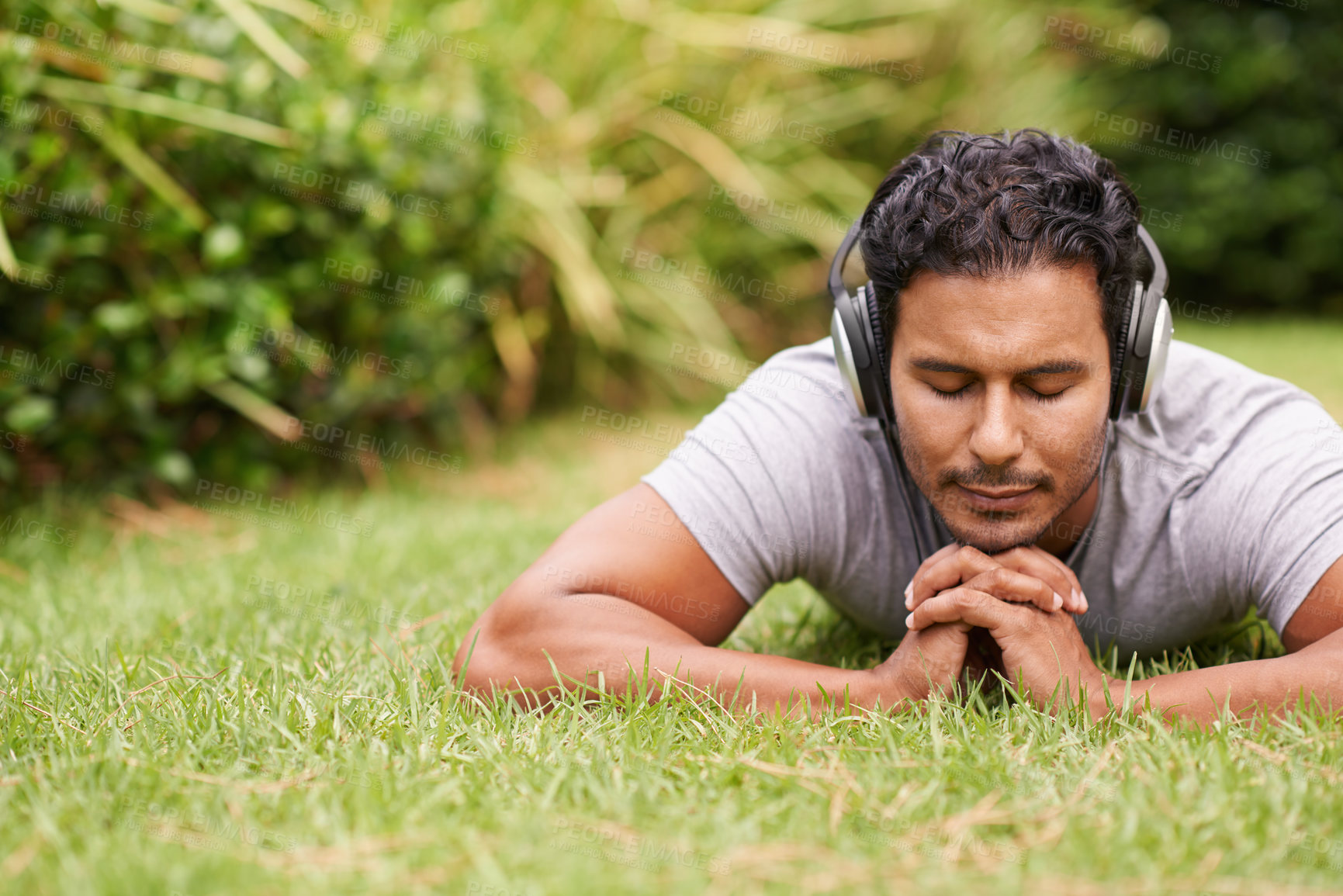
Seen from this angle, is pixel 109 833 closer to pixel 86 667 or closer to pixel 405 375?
pixel 86 667


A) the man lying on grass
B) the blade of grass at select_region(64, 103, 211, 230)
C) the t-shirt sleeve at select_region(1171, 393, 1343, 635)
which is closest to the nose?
the man lying on grass

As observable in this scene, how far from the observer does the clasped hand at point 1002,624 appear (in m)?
1.83

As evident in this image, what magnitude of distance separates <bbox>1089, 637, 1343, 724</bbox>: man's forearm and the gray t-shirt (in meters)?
0.15

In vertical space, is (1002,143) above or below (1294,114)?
below

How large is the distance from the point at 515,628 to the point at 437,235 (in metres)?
2.74

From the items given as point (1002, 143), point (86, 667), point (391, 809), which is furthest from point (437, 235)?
point (391, 809)

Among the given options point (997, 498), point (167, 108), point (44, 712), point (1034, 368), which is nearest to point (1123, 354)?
point (1034, 368)

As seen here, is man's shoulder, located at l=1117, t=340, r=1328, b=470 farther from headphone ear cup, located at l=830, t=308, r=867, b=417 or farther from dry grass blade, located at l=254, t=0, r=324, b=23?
dry grass blade, located at l=254, t=0, r=324, b=23

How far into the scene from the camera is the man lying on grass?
180cm

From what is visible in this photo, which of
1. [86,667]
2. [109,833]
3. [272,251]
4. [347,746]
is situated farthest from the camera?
[272,251]

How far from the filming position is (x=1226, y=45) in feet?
30.8

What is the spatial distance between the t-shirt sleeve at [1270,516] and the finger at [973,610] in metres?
0.42

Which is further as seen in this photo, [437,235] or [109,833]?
[437,235]

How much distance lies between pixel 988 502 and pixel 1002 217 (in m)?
0.47
